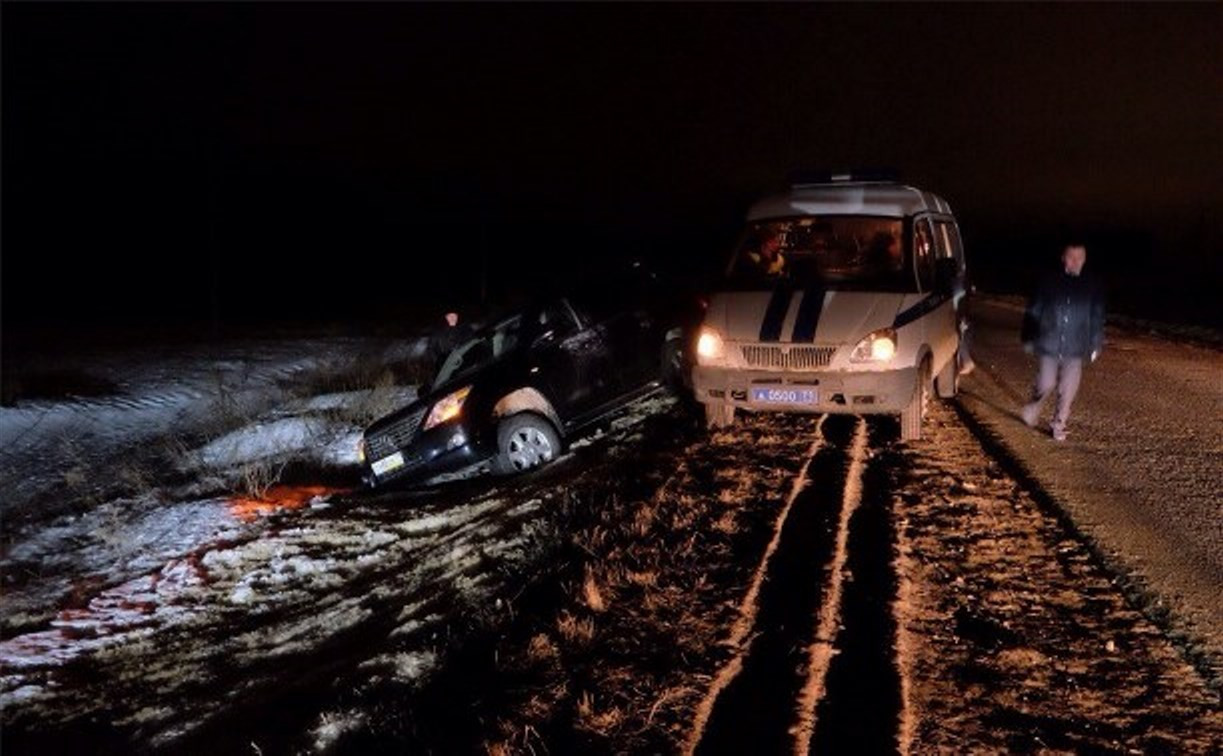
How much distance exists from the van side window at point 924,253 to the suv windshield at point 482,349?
384cm

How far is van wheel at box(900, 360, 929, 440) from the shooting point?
25.4ft

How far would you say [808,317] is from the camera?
24.9 ft

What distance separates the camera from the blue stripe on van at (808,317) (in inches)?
296

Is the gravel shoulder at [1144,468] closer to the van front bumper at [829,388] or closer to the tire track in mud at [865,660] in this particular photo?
the van front bumper at [829,388]

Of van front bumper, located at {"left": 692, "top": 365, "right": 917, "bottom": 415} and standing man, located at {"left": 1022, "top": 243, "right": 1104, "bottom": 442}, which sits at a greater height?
standing man, located at {"left": 1022, "top": 243, "right": 1104, "bottom": 442}

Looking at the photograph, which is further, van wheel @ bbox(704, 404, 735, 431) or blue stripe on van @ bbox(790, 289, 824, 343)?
van wheel @ bbox(704, 404, 735, 431)

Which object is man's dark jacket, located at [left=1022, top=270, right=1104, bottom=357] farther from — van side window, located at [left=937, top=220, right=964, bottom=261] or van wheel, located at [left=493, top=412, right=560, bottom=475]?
van wheel, located at [left=493, top=412, right=560, bottom=475]

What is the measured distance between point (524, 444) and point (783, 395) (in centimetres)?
264

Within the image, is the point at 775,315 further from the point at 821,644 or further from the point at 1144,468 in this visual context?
the point at 821,644

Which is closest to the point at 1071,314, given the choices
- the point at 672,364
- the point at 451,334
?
the point at 672,364

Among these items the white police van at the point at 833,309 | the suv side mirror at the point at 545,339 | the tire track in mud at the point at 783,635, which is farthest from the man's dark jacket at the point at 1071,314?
the suv side mirror at the point at 545,339

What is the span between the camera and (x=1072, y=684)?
4145 millimetres

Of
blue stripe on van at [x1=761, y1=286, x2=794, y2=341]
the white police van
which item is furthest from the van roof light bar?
blue stripe on van at [x1=761, y1=286, x2=794, y2=341]

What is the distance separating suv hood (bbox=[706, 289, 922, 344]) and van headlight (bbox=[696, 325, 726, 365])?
0.07m
